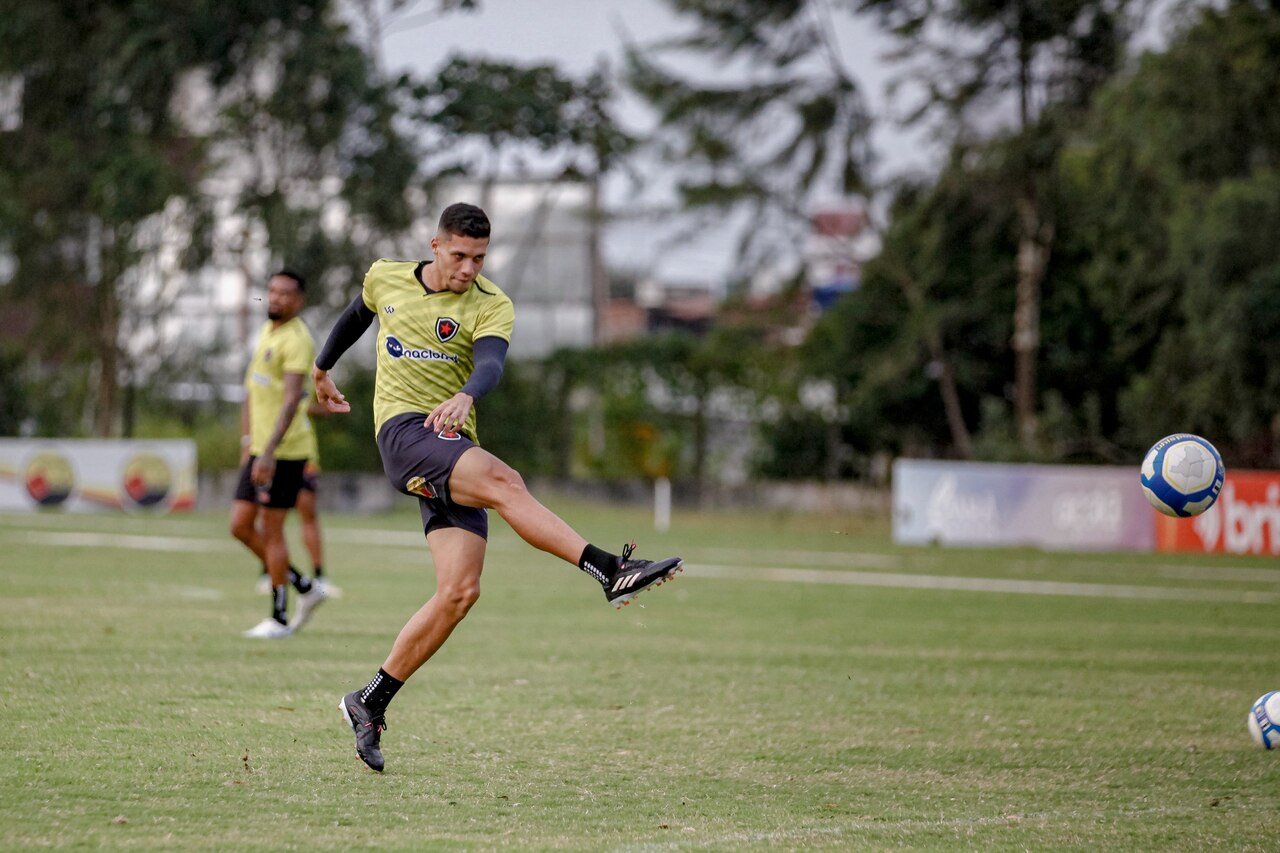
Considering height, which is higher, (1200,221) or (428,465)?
(1200,221)

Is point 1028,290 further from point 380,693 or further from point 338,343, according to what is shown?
point 380,693

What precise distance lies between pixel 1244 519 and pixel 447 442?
20.5m

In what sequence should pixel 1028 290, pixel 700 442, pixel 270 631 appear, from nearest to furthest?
pixel 270 631
pixel 1028 290
pixel 700 442

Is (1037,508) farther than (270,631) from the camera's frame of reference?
Yes

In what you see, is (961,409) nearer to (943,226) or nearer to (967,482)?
(943,226)

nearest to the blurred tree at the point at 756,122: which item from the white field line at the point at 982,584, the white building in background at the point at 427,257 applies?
the white building in background at the point at 427,257

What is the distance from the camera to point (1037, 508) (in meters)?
26.4

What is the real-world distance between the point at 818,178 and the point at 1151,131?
9.45 meters

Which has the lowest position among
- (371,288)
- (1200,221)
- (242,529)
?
(242,529)

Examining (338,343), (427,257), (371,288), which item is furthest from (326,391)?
(427,257)

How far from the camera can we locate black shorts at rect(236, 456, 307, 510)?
38.4ft

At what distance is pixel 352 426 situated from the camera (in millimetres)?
38281

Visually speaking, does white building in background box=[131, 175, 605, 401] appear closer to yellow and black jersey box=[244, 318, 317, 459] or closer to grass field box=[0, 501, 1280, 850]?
grass field box=[0, 501, 1280, 850]

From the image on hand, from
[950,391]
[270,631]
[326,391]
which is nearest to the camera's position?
[326,391]
